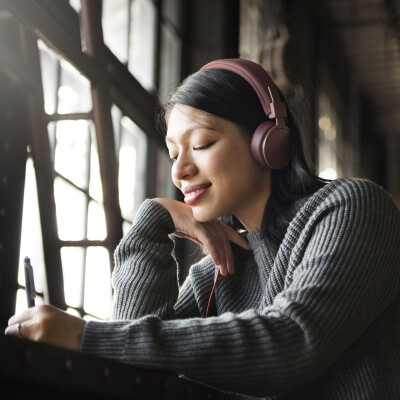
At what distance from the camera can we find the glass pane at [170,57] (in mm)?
4008

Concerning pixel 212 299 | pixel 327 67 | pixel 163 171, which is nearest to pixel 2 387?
pixel 212 299

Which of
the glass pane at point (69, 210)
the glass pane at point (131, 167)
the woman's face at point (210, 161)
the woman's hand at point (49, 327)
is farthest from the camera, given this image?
the glass pane at point (131, 167)

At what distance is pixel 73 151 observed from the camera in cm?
291

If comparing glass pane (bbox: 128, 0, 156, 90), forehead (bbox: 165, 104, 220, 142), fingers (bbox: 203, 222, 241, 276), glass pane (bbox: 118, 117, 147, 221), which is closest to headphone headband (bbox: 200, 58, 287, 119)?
forehead (bbox: 165, 104, 220, 142)

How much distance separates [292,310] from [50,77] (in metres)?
1.81

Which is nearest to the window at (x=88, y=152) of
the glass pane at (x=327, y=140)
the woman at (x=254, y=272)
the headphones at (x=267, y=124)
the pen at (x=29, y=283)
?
the woman at (x=254, y=272)

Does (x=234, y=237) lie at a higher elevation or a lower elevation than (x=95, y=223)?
higher

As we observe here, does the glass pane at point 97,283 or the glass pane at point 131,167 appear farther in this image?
the glass pane at point 131,167

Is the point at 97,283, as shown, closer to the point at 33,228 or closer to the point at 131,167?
the point at 33,228

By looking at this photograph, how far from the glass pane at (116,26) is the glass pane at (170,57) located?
54 centimetres

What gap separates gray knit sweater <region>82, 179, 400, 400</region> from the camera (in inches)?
45.1

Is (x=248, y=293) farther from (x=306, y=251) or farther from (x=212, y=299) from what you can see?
(x=306, y=251)

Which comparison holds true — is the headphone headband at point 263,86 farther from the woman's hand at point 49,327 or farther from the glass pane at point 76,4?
the glass pane at point 76,4

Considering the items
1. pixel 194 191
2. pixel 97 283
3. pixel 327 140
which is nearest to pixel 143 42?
pixel 97 283
